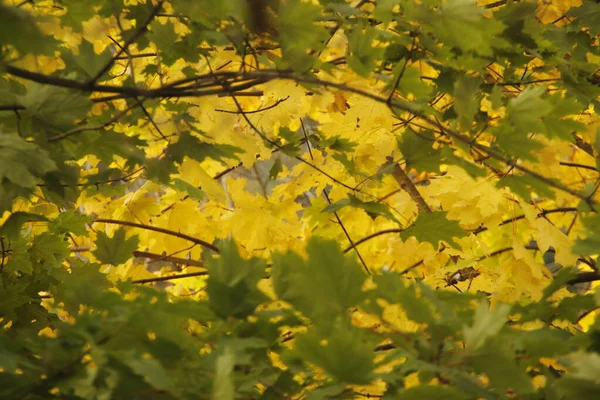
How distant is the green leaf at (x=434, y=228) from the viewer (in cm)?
151

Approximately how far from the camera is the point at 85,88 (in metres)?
1.08

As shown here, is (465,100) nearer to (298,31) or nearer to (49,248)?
(298,31)

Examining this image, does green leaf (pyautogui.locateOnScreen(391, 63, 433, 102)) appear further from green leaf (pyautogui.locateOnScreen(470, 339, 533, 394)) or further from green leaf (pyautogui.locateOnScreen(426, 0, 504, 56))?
green leaf (pyautogui.locateOnScreen(470, 339, 533, 394))

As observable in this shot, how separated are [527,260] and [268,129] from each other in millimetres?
896

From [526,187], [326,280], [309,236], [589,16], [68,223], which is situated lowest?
[326,280]

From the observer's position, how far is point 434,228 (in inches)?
60.1

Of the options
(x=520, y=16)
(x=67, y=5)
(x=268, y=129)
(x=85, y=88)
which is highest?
(x=268, y=129)

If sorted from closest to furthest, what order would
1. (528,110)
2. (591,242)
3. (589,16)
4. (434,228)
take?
(591,242)
(528,110)
(434,228)
(589,16)

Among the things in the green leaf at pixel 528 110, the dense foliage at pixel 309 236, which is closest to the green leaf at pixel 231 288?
the dense foliage at pixel 309 236

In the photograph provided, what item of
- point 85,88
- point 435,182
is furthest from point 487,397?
point 435,182

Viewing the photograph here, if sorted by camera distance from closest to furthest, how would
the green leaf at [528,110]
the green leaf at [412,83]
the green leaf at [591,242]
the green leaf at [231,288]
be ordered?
the green leaf at [231,288] < the green leaf at [591,242] < the green leaf at [528,110] < the green leaf at [412,83]

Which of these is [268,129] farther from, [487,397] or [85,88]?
[487,397]

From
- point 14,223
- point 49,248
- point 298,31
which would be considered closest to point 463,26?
point 298,31

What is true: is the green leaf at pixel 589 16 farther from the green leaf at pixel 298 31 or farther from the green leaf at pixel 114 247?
the green leaf at pixel 114 247
